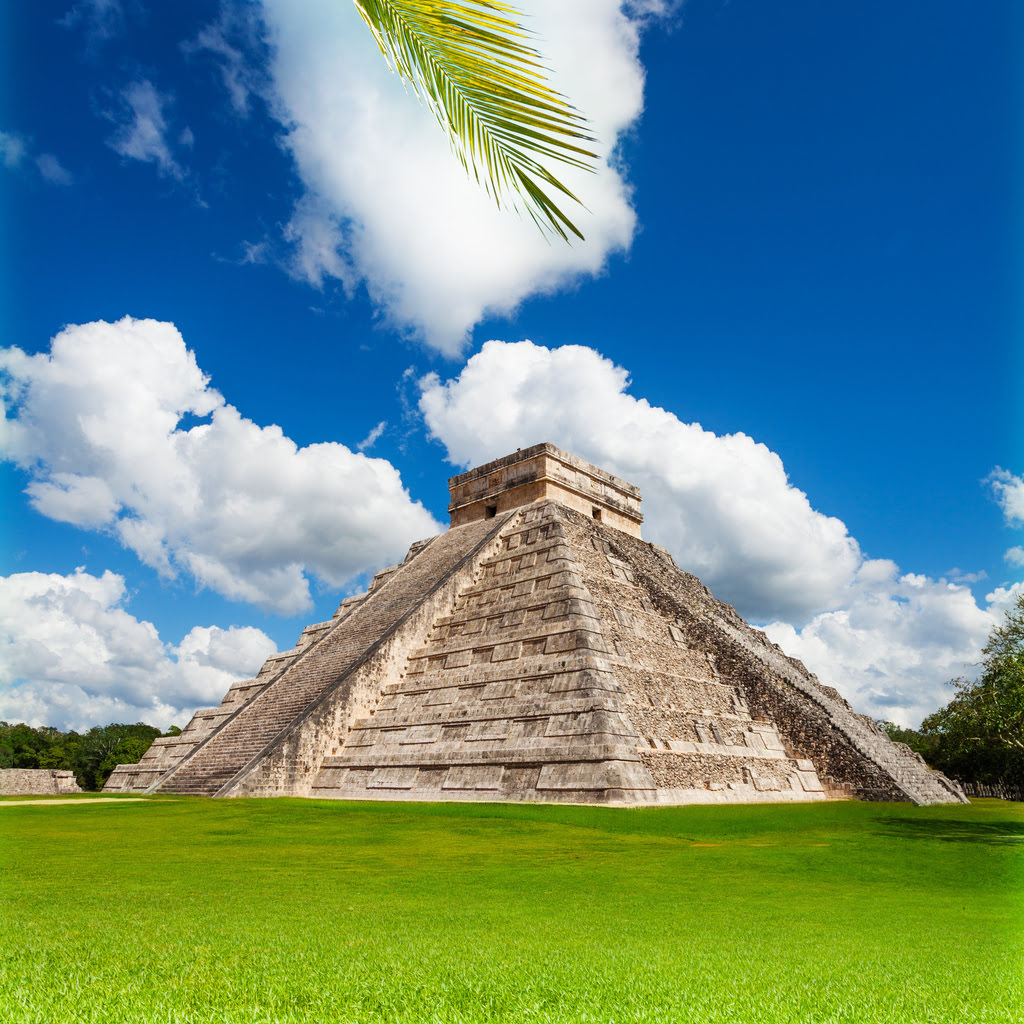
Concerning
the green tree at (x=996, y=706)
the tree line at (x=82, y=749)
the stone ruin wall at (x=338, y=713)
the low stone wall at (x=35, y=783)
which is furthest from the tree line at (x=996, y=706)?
the tree line at (x=82, y=749)

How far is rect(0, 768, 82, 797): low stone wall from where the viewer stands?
57.3 ft

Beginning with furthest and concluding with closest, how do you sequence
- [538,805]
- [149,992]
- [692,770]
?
[692,770] → [538,805] → [149,992]

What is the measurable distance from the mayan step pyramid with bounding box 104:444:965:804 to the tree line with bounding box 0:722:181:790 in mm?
23369

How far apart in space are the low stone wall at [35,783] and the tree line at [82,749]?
1959 centimetres

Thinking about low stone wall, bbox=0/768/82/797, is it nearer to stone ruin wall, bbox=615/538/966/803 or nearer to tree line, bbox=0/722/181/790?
stone ruin wall, bbox=615/538/966/803

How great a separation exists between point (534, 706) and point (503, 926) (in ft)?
31.6

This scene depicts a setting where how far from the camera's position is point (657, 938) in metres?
4.34

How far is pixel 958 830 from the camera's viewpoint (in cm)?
1135

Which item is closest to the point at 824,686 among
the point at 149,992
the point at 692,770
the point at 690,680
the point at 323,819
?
the point at 690,680

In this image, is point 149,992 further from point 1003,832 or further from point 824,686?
point 824,686

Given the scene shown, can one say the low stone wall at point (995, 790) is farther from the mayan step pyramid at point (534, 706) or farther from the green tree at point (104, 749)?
the green tree at point (104, 749)

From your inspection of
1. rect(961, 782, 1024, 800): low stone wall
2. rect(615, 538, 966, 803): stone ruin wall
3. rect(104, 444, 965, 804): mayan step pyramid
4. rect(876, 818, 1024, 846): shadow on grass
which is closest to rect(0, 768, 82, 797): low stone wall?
rect(104, 444, 965, 804): mayan step pyramid

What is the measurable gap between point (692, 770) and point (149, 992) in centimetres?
1214

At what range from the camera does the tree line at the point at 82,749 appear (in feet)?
132
